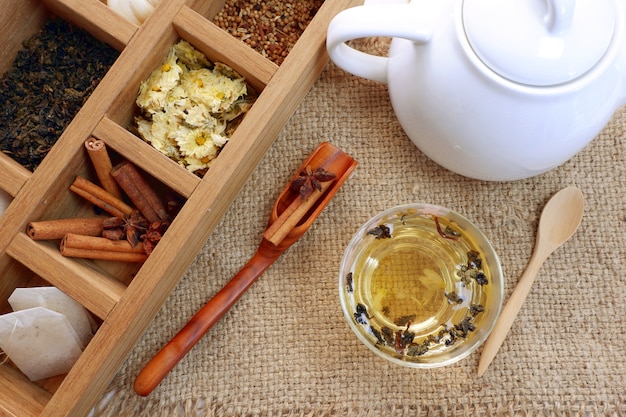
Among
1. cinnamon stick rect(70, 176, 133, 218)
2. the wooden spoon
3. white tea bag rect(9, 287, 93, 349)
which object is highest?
the wooden spoon

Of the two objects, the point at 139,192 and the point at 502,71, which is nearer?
the point at 502,71

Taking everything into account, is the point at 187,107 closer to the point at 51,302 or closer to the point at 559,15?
the point at 51,302

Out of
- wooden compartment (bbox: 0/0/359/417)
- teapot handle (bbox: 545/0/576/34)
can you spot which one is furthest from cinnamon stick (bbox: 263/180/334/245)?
teapot handle (bbox: 545/0/576/34)

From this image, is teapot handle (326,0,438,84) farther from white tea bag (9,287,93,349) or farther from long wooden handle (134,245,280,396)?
white tea bag (9,287,93,349)

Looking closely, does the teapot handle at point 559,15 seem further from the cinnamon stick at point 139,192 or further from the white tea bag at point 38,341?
the white tea bag at point 38,341

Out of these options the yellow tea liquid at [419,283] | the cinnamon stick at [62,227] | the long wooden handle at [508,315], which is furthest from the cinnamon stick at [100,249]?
the long wooden handle at [508,315]

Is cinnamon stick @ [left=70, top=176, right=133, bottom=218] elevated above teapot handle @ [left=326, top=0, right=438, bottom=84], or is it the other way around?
teapot handle @ [left=326, top=0, right=438, bottom=84]

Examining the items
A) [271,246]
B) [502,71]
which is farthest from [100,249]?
[502,71]
